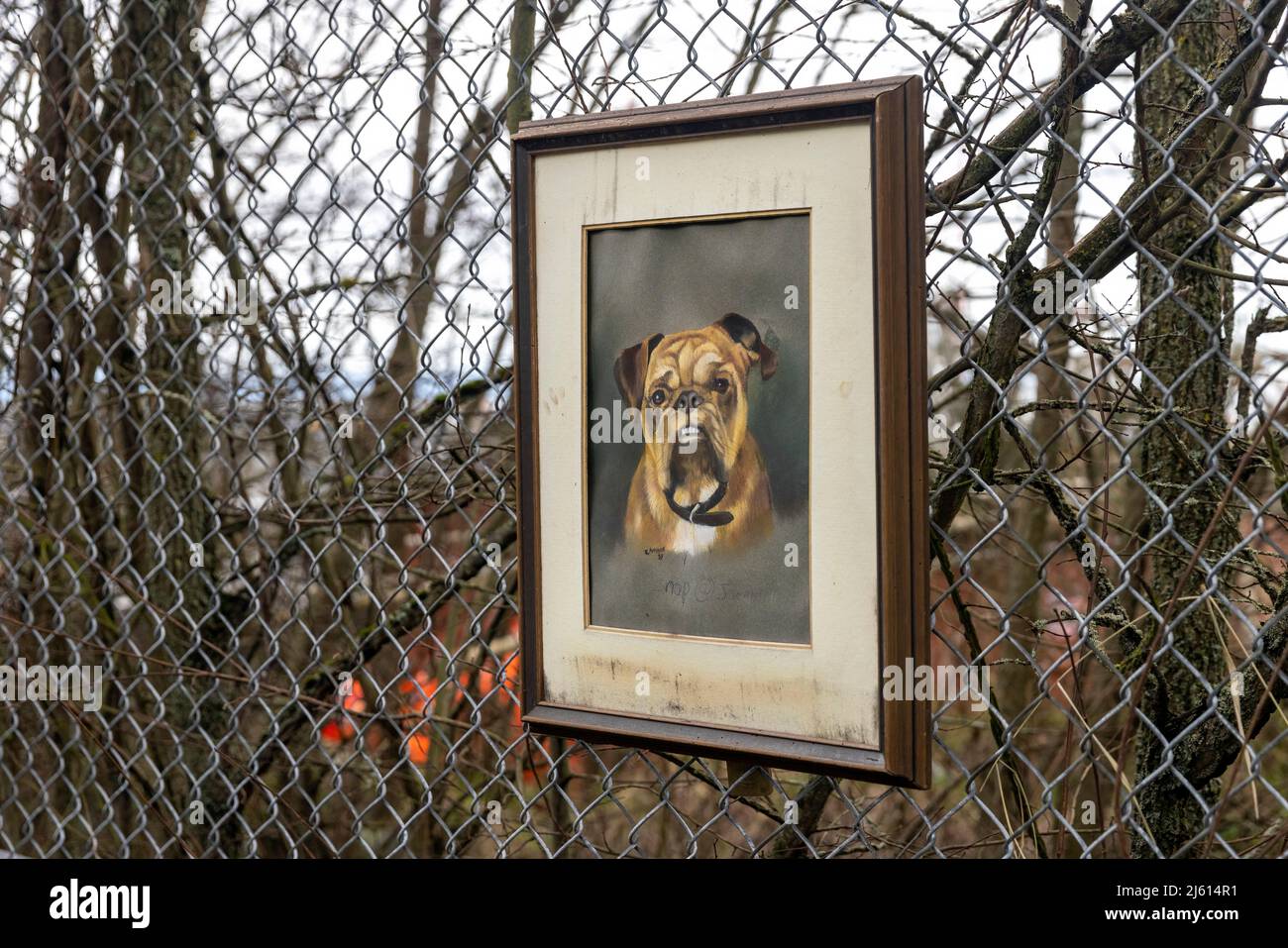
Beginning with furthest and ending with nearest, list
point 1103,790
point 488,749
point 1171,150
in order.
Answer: point 488,749 < point 1103,790 < point 1171,150

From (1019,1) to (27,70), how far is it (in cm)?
219

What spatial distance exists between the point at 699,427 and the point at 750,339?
0.47ft

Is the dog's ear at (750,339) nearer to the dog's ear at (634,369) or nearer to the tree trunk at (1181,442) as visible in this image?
the dog's ear at (634,369)

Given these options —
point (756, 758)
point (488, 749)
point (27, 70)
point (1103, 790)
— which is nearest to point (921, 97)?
point (756, 758)

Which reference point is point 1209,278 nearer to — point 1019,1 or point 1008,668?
point 1019,1

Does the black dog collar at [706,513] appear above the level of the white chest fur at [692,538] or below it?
above

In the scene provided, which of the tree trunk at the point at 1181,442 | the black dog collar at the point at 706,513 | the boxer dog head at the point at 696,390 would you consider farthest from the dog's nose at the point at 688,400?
the tree trunk at the point at 1181,442

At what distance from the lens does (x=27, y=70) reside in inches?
92.8

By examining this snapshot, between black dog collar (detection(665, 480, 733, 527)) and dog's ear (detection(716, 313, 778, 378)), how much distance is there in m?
0.17

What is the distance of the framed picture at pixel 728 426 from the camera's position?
4.25 ft

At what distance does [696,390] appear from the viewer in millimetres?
1441

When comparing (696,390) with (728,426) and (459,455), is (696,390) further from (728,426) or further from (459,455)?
(459,455)

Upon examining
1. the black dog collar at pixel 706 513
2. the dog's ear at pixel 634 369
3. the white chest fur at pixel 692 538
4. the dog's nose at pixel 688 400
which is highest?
the dog's ear at pixel 634 369

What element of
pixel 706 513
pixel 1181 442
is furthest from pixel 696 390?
pixel 1181 442
